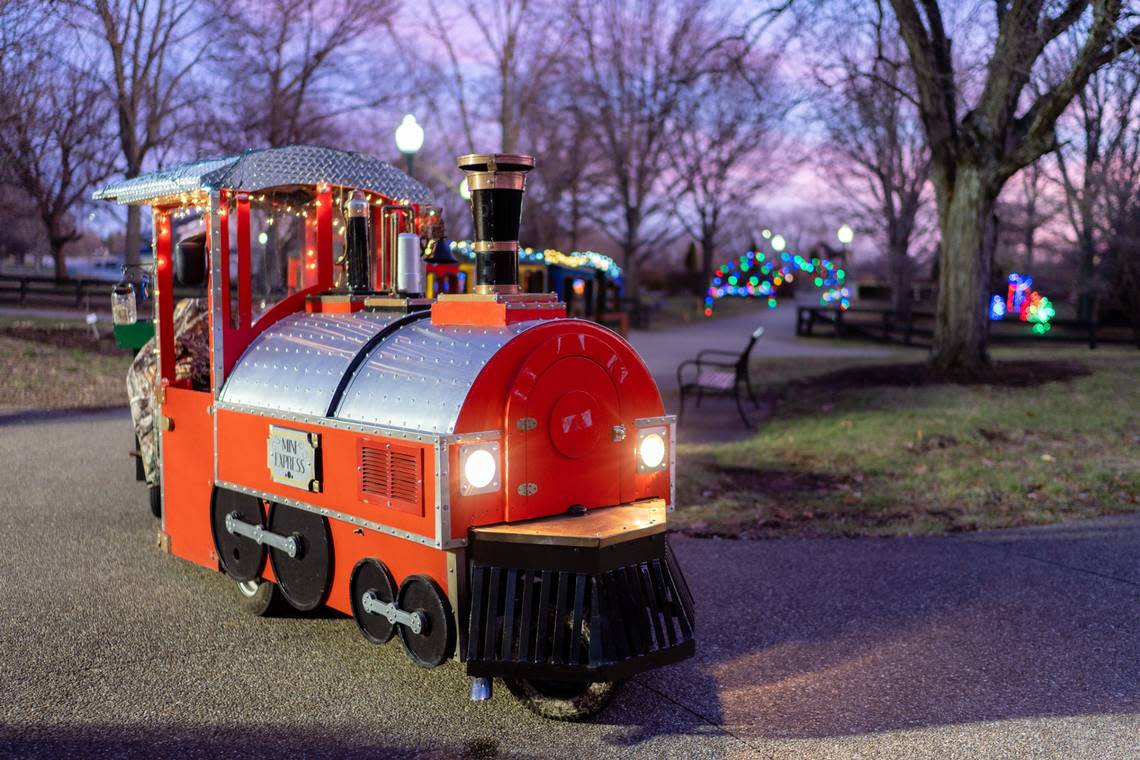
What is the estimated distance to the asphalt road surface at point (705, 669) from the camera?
376cm

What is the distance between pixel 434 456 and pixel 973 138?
11861 millimetres

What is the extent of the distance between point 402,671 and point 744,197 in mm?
41454

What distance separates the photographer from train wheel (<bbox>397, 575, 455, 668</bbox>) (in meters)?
3.95

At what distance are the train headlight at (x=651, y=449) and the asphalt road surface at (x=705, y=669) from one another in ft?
3.01

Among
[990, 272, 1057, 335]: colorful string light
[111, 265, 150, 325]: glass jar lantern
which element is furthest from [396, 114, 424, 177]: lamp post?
[990, 272, 1057, 335]: colorful string light

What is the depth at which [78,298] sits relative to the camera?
96.4ft

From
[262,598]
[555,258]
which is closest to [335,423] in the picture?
[262,598]

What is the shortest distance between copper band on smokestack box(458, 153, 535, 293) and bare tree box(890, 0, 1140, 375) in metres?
9.67

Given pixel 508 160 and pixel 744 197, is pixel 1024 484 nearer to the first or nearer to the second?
pixel 508 160

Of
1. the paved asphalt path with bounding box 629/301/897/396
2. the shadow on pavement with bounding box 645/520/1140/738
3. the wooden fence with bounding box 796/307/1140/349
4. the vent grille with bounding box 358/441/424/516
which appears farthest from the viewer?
the wooden fence with bounding box 796/307/1140/349

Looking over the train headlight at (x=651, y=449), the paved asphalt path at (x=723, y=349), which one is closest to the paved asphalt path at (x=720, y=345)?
the paved asphalt path at (x=723, y=349)

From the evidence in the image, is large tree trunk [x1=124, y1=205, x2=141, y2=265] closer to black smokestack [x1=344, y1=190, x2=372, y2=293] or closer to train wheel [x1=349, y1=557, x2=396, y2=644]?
black smokestack [x1=344, y1=190, x2=372, y2=293]

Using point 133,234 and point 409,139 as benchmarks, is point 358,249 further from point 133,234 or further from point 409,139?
point 133,234

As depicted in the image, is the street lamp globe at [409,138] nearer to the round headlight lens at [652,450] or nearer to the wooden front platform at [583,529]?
the round headlight lens at [652,450]
